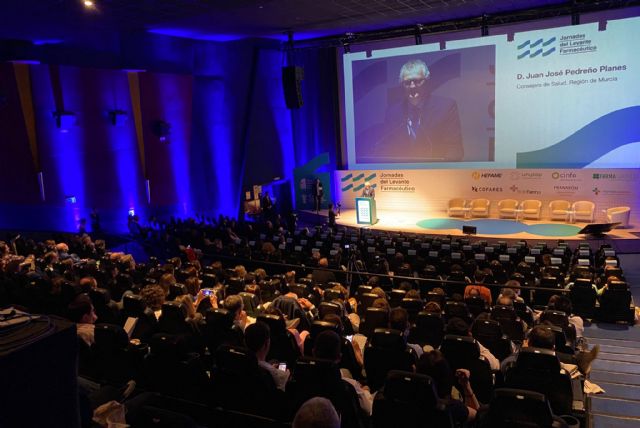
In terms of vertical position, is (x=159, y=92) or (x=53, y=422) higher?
(x=159, y=92)

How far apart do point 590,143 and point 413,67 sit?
655 centimetres

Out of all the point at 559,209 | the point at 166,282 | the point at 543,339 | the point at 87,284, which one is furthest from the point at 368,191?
the point at 543,339

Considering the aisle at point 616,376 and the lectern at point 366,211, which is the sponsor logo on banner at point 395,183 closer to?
the lectern at point 366,211

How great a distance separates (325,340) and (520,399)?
1.54m

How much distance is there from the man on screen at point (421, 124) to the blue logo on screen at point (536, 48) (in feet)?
9.06

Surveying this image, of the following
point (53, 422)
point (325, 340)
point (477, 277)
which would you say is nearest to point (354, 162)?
point (477, 277)

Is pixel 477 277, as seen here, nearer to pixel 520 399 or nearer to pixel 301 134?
pixel 520 399

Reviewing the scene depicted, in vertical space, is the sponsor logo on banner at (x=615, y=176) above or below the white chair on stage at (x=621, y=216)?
above

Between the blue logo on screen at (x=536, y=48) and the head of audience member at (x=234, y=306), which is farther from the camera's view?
the blue logo on screen at (x=536, y=48)

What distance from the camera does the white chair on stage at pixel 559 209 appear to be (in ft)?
51.7

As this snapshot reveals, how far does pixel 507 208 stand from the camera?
1670 centimetres

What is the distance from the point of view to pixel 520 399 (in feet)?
10.4

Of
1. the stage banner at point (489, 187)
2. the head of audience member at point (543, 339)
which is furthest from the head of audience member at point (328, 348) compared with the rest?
the stage banner at point (489, 187)

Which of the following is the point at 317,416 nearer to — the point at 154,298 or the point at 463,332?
the point at 463,332
